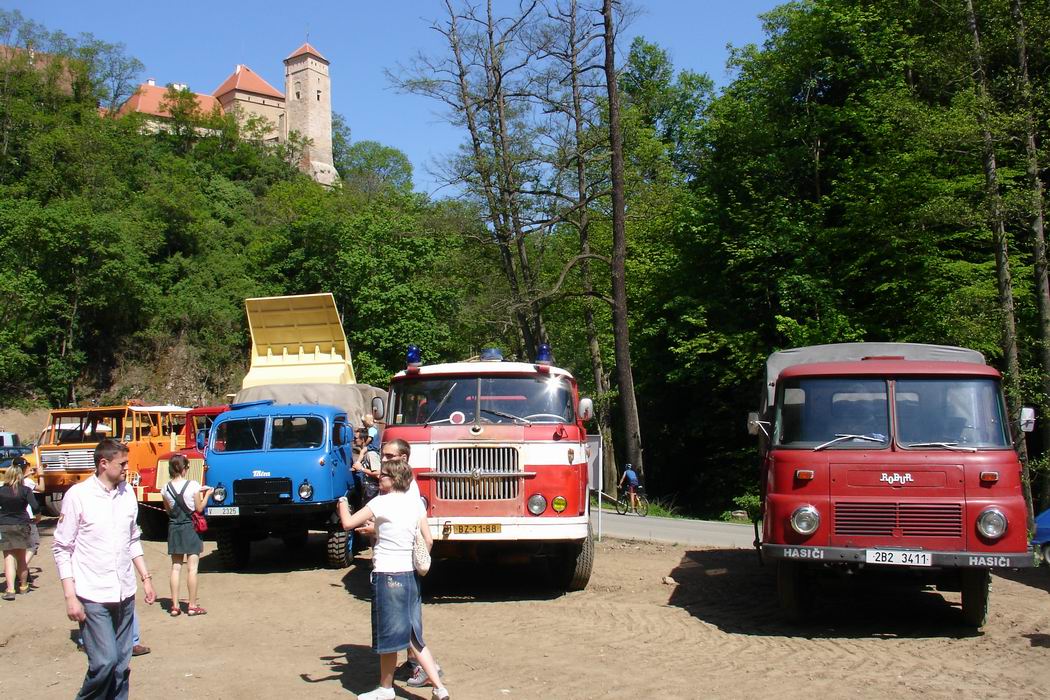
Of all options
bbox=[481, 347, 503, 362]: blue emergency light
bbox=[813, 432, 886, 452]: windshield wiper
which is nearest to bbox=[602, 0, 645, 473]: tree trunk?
bbox=[481, 347, 503, 362]: blue emergency light

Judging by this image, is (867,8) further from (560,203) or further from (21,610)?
(21,610)

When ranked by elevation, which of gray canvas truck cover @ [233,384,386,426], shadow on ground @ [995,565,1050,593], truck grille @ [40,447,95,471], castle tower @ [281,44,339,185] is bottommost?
shadow on ground @ [995,565,1050,593]

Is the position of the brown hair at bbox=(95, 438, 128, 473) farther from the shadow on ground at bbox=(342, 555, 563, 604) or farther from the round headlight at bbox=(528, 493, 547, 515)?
the shadow on ground at bbox=(342, 555, 563, 604)

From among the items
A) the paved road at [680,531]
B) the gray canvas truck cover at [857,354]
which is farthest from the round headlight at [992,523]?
the paved road at [680,531]

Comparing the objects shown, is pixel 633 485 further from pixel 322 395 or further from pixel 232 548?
pixel 232 548

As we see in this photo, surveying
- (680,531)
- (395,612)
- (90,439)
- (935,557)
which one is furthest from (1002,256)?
(90,439)

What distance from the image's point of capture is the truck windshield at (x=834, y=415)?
880 centimetres

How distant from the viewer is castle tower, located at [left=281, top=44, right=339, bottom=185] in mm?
110125

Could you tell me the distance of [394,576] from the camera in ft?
21.7

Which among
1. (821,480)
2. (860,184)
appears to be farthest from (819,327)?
(821,480)

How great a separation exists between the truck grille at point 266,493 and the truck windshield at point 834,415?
7.22 metres

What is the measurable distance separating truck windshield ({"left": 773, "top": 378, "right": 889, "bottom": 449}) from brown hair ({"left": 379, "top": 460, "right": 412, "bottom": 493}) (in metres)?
4.06

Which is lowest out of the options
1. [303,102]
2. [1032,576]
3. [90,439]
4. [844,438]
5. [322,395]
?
[1032,576]

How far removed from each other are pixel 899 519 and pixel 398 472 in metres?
4.67
